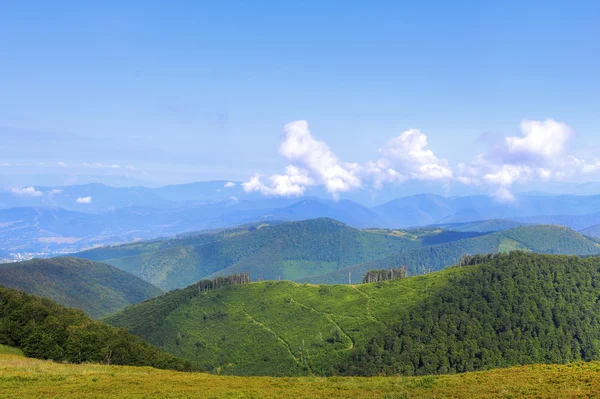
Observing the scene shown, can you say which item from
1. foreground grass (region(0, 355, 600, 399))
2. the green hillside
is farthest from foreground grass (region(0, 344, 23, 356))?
the green hillside

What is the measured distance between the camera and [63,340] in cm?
7494

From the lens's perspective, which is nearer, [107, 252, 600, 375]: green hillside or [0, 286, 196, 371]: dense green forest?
[0, 286, 196, 371]: dense green forest

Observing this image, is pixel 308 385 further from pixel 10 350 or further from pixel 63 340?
pixel 10 350

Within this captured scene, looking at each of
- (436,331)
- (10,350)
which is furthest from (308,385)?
(436,331)

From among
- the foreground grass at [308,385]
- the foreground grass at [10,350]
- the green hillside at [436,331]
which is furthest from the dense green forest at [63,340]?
the green hillside at [436,331]

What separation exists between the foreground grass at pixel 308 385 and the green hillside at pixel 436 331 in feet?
299

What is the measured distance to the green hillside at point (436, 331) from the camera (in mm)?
142125

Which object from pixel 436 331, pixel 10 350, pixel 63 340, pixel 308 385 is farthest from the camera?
pixel 436 331

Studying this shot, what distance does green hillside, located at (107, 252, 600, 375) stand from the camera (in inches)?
5595

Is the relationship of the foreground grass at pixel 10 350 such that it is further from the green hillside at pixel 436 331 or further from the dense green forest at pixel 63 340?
the green hillside at pixel 436 331

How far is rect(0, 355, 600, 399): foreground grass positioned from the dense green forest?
979 inches

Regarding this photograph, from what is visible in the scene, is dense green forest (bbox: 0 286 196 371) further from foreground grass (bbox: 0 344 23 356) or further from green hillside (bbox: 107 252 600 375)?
green hillside (bbox: 107 252 600 375)

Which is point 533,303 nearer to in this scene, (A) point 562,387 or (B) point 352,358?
(B) point 352,358

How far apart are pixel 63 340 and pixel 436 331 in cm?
13218
